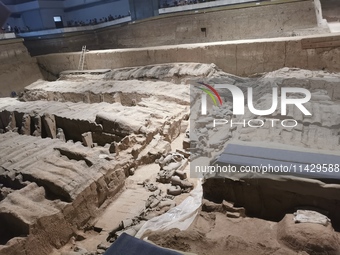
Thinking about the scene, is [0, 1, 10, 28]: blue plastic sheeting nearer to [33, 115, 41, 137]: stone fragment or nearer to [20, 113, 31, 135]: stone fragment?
[20, 113, 31, 135]: stone fragment

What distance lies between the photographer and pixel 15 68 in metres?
14.2

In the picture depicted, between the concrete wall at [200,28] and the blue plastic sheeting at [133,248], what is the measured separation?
10.6 metres

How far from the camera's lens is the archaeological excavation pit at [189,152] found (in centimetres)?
287

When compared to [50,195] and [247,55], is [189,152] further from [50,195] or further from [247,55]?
[247,55]

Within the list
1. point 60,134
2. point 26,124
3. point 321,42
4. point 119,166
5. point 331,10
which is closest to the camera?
point 119,166

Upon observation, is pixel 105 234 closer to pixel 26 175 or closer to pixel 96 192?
pixel 96 192

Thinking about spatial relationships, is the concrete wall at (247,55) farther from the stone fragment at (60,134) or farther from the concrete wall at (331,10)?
the concrete wall at (331,10)

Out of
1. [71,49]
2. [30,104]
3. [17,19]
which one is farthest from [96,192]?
[17,19]

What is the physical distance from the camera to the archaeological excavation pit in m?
2.87

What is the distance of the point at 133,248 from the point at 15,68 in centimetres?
1474

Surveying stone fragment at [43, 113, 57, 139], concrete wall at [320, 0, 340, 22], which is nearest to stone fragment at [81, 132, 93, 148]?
stone fragment at [43, 113, 57, 139]

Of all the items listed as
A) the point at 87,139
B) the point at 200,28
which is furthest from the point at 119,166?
the point at 200,28

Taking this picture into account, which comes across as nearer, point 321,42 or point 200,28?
point 321,42

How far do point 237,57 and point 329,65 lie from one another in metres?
2.67
